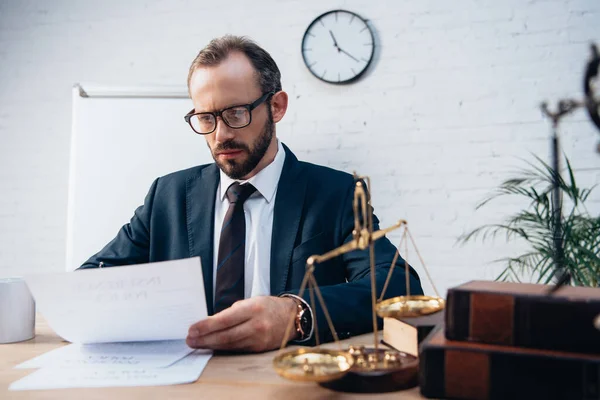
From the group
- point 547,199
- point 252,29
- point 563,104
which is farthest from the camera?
point 252,29

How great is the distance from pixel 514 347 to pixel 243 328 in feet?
1.42

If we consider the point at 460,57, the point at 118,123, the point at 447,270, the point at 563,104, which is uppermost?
the point at 460,57

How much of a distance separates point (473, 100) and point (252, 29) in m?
1.21

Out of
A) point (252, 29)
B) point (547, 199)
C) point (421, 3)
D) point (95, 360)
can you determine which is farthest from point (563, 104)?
point (252, 29)

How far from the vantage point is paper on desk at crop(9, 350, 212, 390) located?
2.33ft

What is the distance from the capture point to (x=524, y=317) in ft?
1.93

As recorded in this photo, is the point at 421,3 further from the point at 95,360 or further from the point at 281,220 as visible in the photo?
the point at 95,360

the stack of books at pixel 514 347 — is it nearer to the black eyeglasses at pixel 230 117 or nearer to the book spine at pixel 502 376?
the book spine at pixel 502 376

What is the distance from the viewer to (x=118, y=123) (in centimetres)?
248

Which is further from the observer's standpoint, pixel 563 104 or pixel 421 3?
pixel 421 3

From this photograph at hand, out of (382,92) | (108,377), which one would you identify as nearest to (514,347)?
(108,377)

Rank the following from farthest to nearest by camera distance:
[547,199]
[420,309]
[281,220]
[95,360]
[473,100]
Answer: [473,100]
[547,199]
[281,220]
[95,360]
[420,309]

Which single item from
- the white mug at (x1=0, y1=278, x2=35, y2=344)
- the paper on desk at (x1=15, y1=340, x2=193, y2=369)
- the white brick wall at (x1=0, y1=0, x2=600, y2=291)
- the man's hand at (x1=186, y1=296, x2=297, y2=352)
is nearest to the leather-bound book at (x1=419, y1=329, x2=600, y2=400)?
the man's hand at (x1=186, y1=296, x2=297, y2=352)

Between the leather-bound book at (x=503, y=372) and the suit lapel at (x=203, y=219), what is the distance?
918 mm
